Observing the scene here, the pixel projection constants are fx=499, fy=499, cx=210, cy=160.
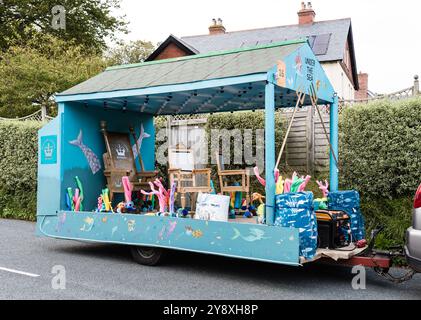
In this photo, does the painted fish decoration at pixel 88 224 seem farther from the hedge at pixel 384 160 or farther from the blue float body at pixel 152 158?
the hedge at pixel 384 160

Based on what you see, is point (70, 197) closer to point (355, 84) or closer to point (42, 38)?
point (42, 38)

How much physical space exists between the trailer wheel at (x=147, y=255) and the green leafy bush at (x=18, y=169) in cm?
574

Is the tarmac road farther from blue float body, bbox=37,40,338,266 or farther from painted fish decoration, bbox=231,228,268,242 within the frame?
painted fish decoration, bbox=231,228,268,242

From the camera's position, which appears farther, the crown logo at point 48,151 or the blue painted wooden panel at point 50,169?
the crown logo at point 48,151

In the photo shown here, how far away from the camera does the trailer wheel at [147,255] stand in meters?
6.59

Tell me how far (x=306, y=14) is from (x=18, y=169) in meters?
18.1

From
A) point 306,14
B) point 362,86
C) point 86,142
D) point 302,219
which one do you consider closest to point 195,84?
point 302,219

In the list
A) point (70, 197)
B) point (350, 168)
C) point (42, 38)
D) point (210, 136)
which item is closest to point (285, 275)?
point (350, 168)

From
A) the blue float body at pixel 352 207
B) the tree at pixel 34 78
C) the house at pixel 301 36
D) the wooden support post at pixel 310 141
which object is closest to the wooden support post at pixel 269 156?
the blue float body at pixel 352 207

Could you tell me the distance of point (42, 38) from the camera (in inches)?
859

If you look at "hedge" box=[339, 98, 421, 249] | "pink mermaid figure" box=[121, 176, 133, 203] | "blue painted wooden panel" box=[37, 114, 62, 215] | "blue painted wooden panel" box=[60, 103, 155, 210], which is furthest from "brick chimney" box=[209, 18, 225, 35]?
"pink mermaid figure" box=[121, 176, 133, 203]

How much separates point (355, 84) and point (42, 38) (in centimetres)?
1952

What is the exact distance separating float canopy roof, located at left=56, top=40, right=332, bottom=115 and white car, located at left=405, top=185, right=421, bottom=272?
2.14 m

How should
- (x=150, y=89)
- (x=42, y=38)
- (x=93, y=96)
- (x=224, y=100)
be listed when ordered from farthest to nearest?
(x=42, y=38)
(x=224, y=100)
(x=93, y=96)
(x=150, y=89)
